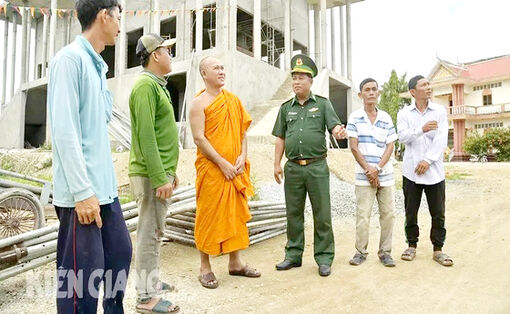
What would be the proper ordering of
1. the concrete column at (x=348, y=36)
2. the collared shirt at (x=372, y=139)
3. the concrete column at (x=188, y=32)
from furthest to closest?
1. the concrete column at (x=348, y=36)
2. the concrete column at (x=188, y=32)
3. the collared shirt at (x=372, y=139)

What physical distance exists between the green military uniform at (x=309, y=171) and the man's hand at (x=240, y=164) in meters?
0.59

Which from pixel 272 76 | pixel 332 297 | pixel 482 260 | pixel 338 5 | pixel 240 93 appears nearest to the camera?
pixel 332 297

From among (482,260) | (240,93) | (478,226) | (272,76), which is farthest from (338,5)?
(482,260)

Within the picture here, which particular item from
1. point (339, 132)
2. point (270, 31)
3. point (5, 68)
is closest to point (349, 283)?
point (339, 132)

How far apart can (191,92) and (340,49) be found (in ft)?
31.9

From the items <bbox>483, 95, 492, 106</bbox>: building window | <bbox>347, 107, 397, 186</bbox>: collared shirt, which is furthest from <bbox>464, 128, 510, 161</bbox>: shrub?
<bbox>347, 107, 397, 186</bbox>: collared shirt

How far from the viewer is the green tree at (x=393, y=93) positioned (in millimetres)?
25875

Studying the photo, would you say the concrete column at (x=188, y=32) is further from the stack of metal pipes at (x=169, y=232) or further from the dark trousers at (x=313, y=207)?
the dark trousers at (x=313, y=207)

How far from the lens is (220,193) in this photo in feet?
10.2

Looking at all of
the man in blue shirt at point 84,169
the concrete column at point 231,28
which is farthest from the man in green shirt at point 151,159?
the concrete column at point 231,28

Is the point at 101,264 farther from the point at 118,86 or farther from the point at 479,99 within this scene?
the point at 479,99

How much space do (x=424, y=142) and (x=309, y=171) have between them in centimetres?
132

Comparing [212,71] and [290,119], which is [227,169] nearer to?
[212,71]

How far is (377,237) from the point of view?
4719 mm
